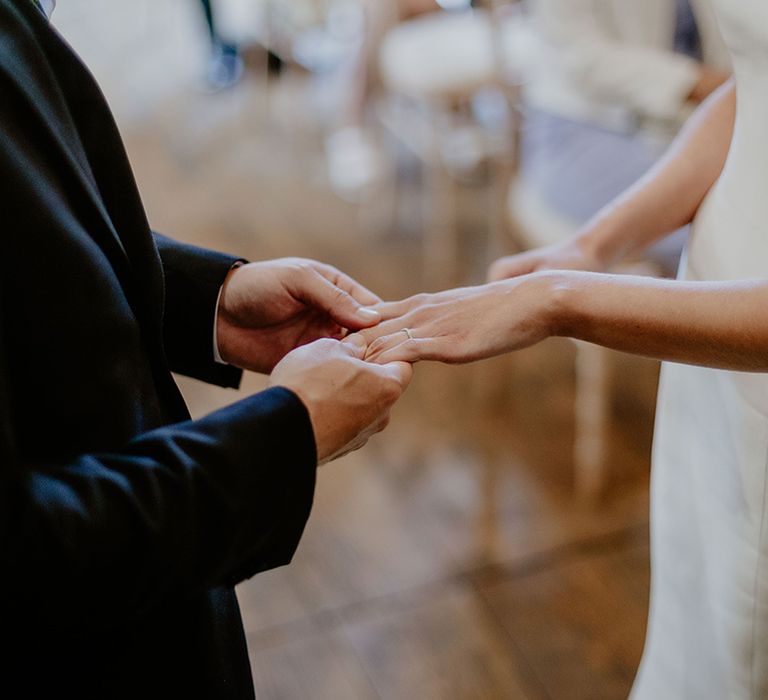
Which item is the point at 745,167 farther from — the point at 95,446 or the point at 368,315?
the point at 95,446

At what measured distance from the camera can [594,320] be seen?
90 cm

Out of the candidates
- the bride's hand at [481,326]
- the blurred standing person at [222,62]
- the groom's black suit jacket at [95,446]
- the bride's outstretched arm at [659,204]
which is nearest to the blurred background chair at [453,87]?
the bride's outstretched arm at [659,204]

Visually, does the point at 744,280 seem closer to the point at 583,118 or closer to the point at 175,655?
the point at 175,655

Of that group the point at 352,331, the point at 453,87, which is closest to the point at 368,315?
the point at 352,331

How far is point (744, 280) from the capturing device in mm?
854

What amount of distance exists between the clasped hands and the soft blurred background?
2.76ft

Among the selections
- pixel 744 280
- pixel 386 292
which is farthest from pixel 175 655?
pixel 386 292

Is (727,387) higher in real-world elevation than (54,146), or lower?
lower

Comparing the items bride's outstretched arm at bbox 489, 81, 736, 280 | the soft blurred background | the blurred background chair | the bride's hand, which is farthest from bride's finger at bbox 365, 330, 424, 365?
the blurred background chair

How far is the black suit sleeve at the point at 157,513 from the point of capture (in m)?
0.62

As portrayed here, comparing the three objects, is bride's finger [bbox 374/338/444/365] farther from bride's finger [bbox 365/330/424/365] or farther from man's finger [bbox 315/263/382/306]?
man's finger [bbox 315/263/382/306]

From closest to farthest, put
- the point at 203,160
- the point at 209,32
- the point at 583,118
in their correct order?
the point at 583,118 → the point at 203,160 → the point at 209,32

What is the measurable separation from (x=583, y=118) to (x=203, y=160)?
228 cm

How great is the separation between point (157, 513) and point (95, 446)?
0.09 meters
